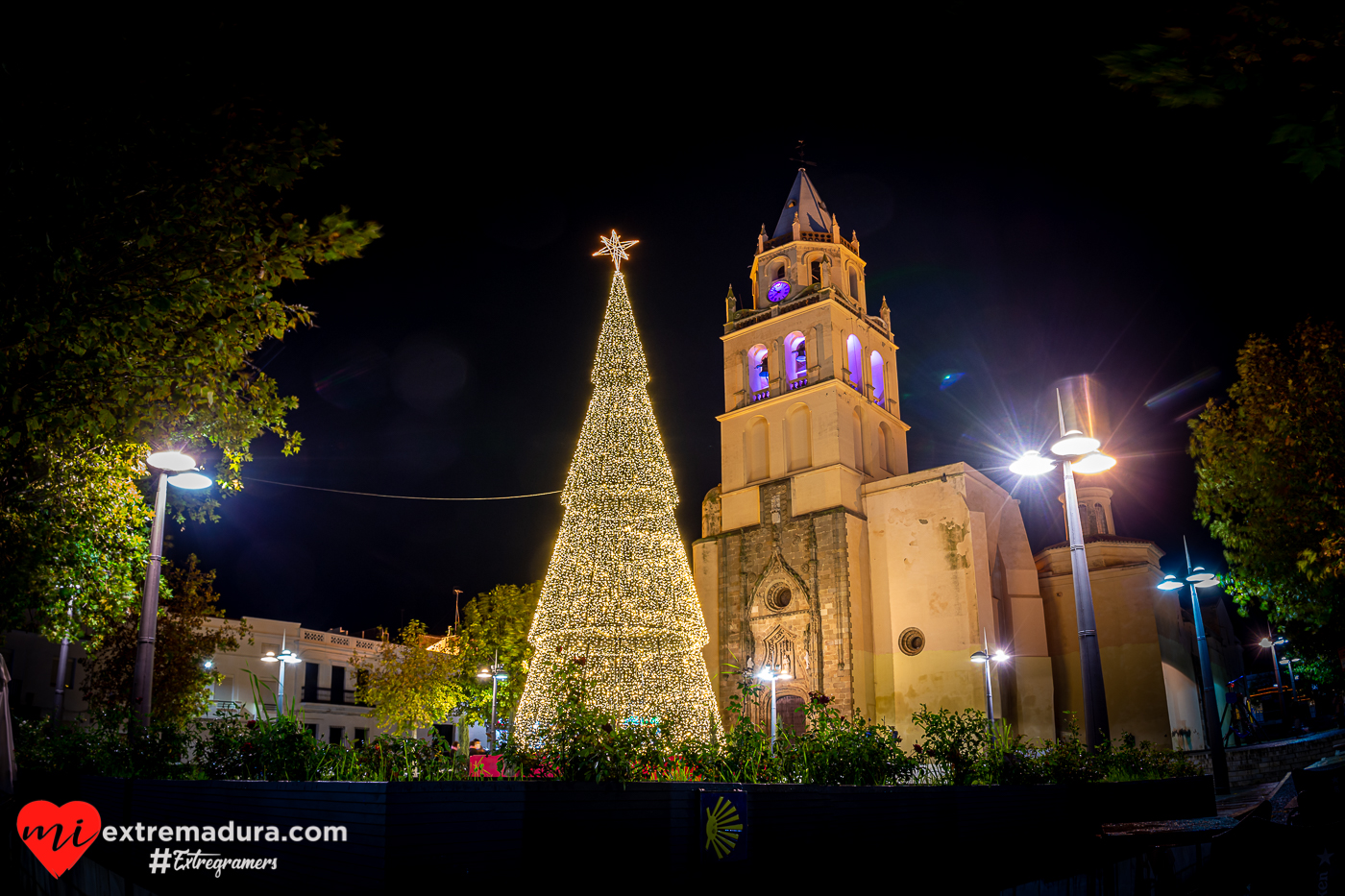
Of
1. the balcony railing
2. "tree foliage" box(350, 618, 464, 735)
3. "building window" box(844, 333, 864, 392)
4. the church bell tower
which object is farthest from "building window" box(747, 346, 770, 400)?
the balcony railing

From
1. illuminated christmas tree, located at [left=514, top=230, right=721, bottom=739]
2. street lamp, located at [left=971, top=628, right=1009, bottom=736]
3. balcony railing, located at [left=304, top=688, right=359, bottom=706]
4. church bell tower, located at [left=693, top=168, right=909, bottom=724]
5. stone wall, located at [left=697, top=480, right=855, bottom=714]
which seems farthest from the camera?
balcony railing, located at [left=304, top=688, right=359, bottom=706]

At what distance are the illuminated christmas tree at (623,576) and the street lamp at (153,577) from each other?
8.32 metres

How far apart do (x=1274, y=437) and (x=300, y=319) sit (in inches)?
652

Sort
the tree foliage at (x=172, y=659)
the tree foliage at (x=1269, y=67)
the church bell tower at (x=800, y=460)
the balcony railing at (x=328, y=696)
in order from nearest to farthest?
1. the tree foliage at (x=1269, y=67)
2. the tree foliage at (x=172, y=659)
3. the church bell tower at (x=800, y=460)
4. the balcony railing at (x=328, y=696)

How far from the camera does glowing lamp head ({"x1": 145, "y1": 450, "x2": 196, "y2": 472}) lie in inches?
417

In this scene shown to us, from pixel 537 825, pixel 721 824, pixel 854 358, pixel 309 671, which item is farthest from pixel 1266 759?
pixel 309 671

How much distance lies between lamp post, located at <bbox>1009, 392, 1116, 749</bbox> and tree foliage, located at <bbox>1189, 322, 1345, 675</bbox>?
5841 mm

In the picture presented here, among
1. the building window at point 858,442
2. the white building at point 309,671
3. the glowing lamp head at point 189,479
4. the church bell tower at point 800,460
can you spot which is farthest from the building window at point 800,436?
the glowing lamp head at point 189,479

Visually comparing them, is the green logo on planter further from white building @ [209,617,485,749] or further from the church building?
white building @ [209,617,485,749]

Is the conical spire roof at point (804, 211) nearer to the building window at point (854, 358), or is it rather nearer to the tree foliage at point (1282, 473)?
the building window at point (854, 358)

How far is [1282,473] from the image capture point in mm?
15219

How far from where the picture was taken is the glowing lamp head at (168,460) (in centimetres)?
1059

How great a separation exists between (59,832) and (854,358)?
109 feet

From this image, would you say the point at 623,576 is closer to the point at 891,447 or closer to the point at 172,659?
Answer: the point at 172,659
